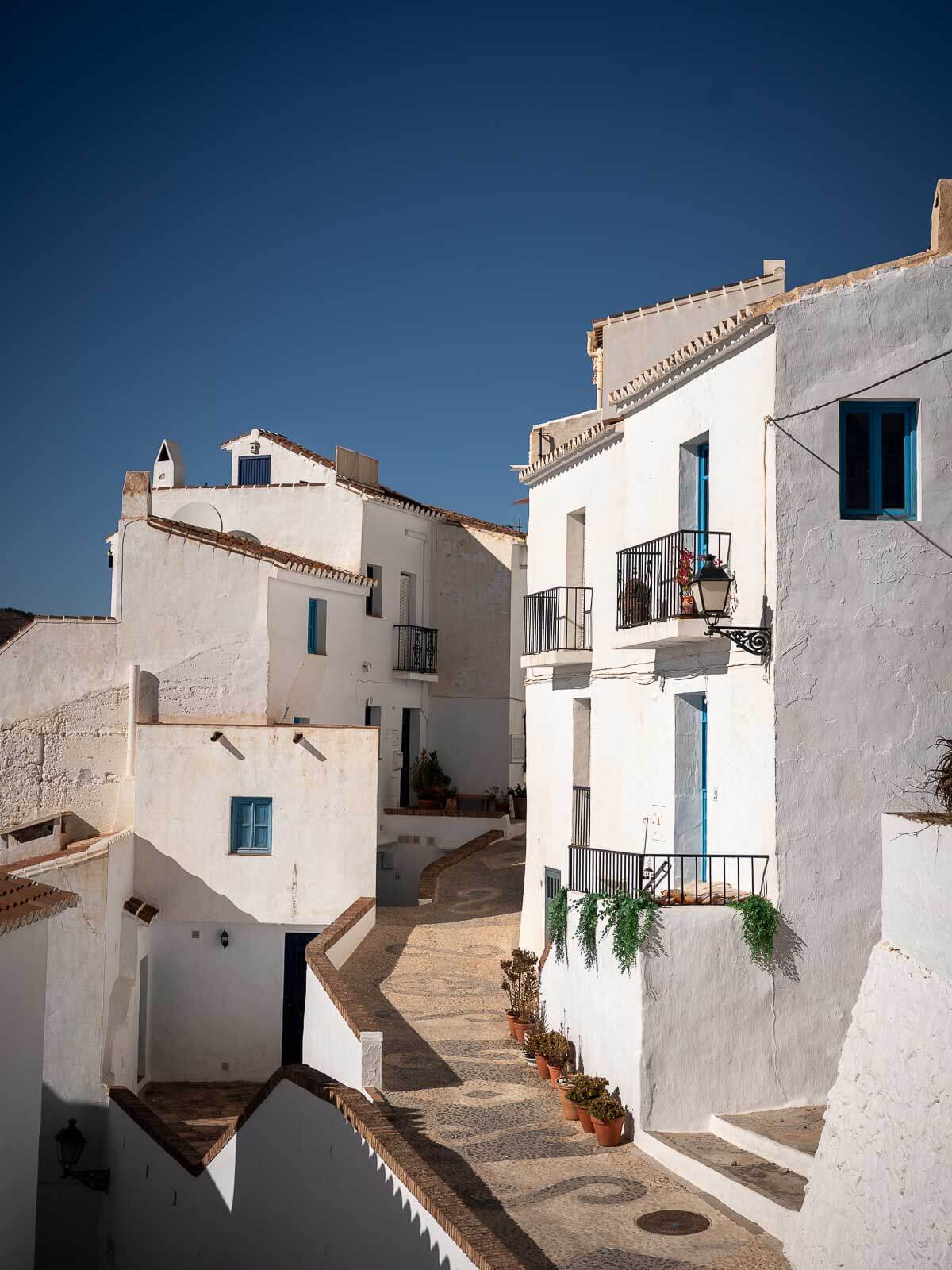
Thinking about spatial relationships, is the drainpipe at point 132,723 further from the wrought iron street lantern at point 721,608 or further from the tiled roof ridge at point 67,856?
the wrought iron street lantern at point 721,608

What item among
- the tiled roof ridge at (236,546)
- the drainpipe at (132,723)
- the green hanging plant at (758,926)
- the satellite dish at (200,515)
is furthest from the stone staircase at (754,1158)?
the satellite dish at (200,515)

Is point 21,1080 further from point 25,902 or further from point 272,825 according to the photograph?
point 272,825

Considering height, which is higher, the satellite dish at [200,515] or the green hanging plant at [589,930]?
the satellite dish at [200,515]

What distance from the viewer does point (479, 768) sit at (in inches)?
1275

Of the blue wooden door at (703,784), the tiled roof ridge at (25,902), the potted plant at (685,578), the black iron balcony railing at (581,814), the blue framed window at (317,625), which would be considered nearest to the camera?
the tiled roof ridge at (25,902)

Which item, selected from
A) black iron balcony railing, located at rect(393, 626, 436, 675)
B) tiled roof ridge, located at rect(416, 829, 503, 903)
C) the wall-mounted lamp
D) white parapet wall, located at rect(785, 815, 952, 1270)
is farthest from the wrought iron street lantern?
black iron balcony railing, located at rect(393, 626, 436, 675)

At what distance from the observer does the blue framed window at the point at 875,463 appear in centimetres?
1422

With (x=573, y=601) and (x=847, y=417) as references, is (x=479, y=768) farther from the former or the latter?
(x=847, y=417)

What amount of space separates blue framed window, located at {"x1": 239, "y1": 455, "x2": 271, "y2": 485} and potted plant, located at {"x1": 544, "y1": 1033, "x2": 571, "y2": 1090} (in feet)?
66.3

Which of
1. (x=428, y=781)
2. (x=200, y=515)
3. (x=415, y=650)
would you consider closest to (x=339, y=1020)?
(x=428, y=781)

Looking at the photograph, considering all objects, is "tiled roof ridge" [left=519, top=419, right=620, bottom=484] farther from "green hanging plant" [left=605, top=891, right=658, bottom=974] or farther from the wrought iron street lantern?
"green hanging plant" [left=605, top=891, right=658, bottom=974]

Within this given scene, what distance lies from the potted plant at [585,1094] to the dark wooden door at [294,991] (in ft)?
32.0

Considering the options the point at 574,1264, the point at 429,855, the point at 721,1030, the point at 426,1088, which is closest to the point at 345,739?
the point at 429,855

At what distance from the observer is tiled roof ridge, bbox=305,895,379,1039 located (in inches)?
596
